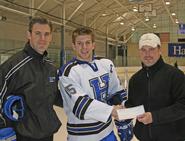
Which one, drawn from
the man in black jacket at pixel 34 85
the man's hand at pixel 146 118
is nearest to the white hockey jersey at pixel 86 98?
the man in black jacket at pixel 34 85

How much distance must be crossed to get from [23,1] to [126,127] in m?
11.8

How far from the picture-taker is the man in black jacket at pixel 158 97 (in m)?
2.24

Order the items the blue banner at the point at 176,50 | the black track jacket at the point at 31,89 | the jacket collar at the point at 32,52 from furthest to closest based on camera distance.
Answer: the blue banner at the point at 176,50 → the jacket collar at the point at 32,52 → the black track jacket at the point at 31,89

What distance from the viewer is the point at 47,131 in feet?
7.51

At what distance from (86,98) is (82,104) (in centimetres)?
5

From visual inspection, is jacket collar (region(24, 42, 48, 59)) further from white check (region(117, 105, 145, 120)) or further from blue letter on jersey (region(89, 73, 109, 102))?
white check (region(117, 105, 145, 120))

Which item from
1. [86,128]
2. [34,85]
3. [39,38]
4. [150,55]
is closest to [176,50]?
[150,55]

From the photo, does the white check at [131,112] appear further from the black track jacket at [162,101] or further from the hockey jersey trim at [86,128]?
the hockey jersey trim at [86,128]

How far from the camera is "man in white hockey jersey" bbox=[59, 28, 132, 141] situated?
229 centimetres

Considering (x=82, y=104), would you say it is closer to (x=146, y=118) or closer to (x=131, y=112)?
(x=131, y=112)

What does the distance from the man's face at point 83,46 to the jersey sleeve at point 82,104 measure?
0.58ft

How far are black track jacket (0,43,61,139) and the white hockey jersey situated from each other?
133 millimetres

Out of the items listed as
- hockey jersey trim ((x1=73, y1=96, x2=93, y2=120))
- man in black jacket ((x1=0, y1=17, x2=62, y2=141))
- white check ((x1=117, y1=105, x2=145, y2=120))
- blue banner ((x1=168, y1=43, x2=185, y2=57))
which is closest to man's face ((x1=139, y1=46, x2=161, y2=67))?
white check ((x1=117, y1=105, x2=145, y2=120))

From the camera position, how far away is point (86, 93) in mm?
2375
